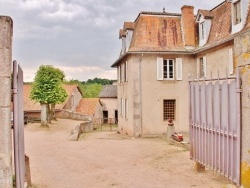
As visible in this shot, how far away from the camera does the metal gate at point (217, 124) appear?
6645mm

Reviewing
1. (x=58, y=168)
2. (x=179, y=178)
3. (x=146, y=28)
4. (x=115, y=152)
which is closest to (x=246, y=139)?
(x=179, y=178)

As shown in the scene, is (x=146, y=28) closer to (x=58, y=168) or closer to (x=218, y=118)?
(x=58, y=168)

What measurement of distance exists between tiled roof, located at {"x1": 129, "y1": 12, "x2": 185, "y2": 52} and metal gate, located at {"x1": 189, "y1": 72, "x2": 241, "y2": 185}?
40.7ft

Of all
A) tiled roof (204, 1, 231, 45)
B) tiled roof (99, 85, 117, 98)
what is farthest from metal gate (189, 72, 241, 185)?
tiled roof (99, 85, 117, 98)

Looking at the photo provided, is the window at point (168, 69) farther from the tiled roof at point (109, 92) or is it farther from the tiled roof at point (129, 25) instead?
the tiled roof at point (109, 92)

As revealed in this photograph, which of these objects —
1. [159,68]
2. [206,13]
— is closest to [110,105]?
[159,68]

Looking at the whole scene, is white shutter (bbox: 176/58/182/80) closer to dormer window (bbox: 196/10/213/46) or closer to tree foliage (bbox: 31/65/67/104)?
dormer window (bbox: 196/10/213/46)

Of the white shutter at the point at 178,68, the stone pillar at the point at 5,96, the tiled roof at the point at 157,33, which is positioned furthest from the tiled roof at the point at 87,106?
the stone pillar at the point at 5,96

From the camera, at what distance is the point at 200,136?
8.56 metres

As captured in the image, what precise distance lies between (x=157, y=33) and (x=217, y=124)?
1529cm

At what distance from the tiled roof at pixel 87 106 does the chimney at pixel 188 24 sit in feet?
82.9

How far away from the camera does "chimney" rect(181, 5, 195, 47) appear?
71.4 ft

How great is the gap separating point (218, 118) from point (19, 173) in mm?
4756

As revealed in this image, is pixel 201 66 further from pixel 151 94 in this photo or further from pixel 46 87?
pixel 46 87
